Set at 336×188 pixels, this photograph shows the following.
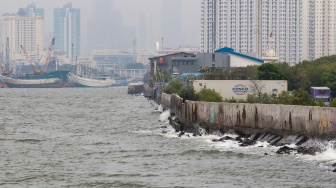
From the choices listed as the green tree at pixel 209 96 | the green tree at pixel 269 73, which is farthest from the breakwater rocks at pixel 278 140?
the green tree at pixel 269 73

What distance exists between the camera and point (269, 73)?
81938mm

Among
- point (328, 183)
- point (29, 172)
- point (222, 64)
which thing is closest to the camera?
point (328, 183)

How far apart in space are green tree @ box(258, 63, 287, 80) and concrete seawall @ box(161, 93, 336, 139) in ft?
70.0

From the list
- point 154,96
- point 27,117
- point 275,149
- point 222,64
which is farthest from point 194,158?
point 154,96

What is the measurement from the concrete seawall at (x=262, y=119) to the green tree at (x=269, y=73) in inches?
840

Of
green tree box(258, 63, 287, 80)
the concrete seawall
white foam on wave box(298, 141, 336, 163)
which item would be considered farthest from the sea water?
green tree box(258, 63, 287, 80)

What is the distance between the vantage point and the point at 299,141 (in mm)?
40656

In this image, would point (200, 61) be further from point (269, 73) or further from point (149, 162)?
point (149, 162)

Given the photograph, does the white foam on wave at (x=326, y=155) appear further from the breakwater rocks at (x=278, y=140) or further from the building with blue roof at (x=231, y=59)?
the building with blue roof at (x=231, y=59)

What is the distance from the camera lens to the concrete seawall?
39.8 meters

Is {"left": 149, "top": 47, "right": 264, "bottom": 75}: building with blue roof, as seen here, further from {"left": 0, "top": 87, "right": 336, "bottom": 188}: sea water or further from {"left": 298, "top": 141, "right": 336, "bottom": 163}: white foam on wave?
{"left": 298, "top": 141, "right": 336, "bottom": 163}: white foam on wave

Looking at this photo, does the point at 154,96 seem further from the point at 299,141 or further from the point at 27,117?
the point at 299,141

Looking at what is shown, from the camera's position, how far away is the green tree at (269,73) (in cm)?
8106

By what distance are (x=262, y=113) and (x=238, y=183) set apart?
15988 millimetres
